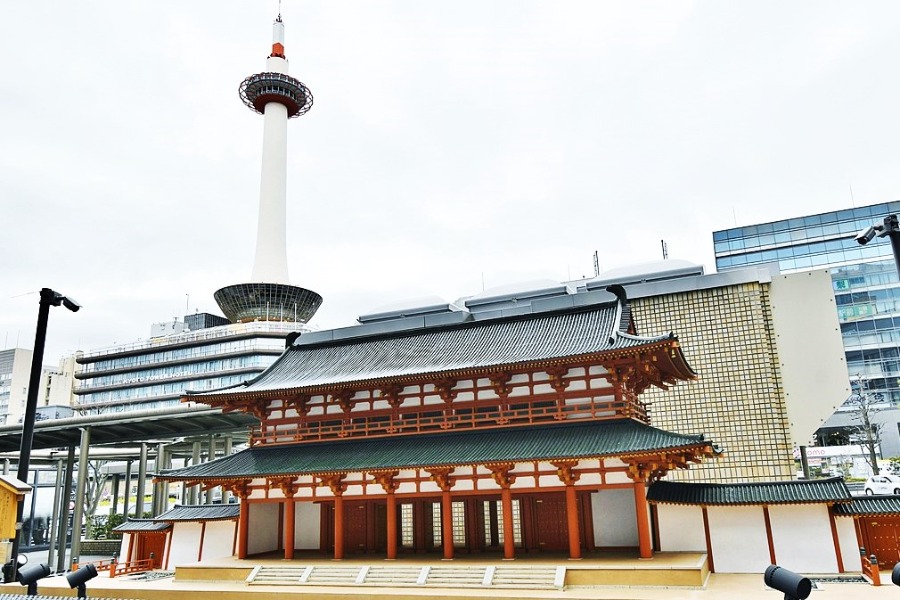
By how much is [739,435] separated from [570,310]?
12.1m

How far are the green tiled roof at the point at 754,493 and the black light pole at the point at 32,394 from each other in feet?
69.1

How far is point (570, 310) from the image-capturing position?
1198 inches

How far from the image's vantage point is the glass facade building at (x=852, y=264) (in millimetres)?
79438

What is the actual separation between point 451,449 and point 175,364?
9198 cm

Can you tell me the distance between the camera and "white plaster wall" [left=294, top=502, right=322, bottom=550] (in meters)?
30.3

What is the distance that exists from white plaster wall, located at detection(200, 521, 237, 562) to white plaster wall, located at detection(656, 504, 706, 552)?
19044 millimetres

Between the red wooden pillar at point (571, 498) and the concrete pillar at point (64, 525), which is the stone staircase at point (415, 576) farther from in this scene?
the concrete pillar at point (64, 525)

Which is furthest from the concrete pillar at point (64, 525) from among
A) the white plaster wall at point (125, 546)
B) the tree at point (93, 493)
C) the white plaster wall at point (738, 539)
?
the white plaster wall at point (738, 539)

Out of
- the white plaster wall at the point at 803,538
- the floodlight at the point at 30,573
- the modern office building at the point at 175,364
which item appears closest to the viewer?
the floodlight at the point at 30,573

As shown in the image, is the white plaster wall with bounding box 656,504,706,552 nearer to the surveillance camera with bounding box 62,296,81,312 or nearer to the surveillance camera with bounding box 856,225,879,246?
the surveillance camera with bounding box 856,225,879,246

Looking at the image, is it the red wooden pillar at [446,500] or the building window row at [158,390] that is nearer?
the red wooden pillar at [446,500]

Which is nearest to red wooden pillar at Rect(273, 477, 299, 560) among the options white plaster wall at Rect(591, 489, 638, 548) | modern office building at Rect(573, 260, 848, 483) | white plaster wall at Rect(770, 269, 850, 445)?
white plaster wall at Rect(591, 489, 638, 548)

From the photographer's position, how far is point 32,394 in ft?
68.8

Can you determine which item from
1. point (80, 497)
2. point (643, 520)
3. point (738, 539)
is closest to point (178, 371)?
point (80, 497)
